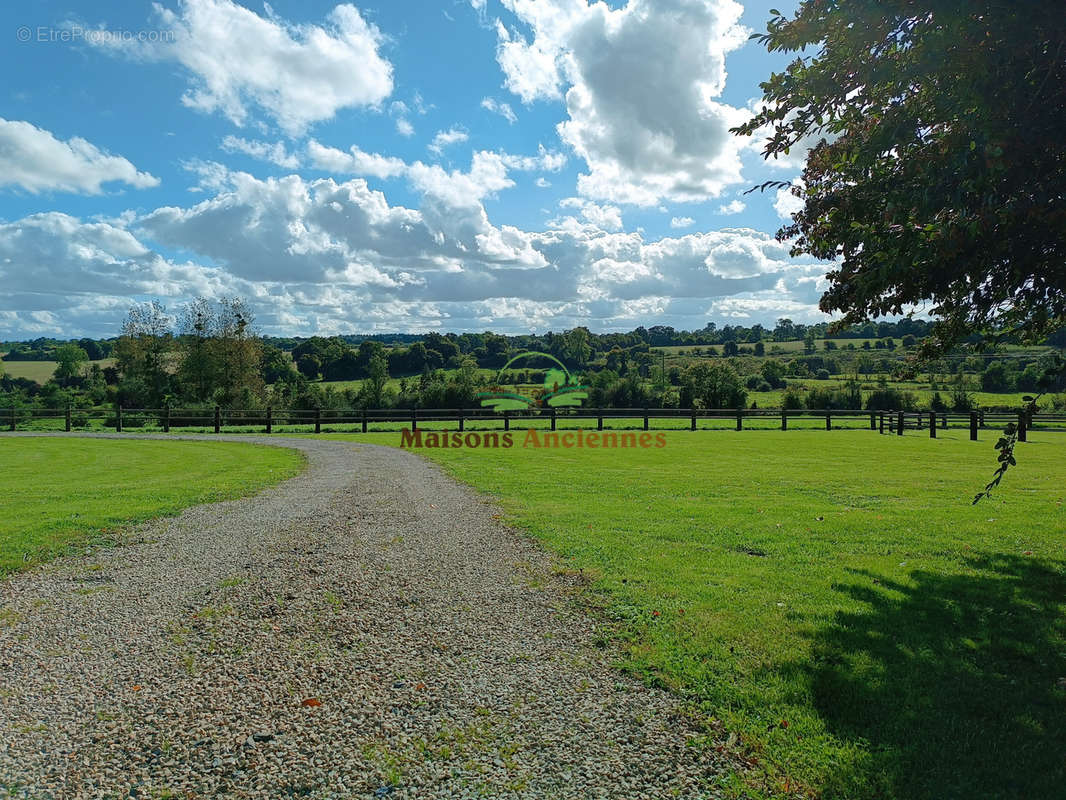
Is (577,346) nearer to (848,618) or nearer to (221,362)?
(221,362)

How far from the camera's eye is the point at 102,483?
12.4 meters

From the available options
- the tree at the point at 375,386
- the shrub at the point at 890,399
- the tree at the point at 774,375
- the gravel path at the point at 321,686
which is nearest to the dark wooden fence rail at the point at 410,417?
the shrub at the point at 890,399

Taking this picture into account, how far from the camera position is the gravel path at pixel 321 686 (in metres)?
2.94

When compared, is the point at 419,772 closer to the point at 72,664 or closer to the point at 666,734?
the point at 666,734

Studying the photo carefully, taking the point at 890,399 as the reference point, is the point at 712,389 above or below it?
above

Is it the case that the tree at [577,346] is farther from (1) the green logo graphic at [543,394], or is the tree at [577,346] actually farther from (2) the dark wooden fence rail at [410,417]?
(2) the dark wooden fence rail at [410,417]

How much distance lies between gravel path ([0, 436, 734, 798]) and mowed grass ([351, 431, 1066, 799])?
1.62 feet

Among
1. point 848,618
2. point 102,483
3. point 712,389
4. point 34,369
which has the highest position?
point 34,369

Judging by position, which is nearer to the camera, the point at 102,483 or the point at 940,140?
the point at 940,140

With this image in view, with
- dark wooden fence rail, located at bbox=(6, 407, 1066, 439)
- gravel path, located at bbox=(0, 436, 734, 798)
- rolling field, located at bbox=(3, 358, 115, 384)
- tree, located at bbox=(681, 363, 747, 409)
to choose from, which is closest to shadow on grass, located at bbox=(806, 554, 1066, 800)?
gravel path, located at bbox=(0, 436, 734, 798)

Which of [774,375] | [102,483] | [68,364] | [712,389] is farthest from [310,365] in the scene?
[102,483]

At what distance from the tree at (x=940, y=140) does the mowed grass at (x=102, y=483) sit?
872 cm

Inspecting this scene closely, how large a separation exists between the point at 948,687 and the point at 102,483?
14101 millimetres

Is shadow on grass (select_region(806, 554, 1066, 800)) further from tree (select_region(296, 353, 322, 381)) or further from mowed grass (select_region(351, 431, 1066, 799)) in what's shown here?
tree (select_region(296, 353, 322, 381))
